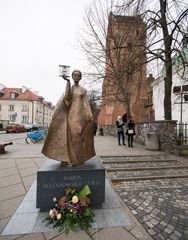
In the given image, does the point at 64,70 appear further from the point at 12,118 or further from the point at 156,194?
the point at 12,118

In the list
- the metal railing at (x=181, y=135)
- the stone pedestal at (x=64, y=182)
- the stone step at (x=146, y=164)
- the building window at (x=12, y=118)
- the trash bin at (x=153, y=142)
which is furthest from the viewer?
the building window at (x=12, y=118)

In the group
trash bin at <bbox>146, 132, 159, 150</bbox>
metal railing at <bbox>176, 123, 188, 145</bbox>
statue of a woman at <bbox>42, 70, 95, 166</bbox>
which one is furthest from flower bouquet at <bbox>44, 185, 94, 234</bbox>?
metal railing at <bbox>176, 123, 188, 145</bbox>

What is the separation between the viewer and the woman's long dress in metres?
3.78

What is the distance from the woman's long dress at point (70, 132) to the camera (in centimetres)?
378

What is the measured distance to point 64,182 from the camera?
3.54 m

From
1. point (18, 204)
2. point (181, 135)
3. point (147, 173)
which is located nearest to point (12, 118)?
point (181, 135)

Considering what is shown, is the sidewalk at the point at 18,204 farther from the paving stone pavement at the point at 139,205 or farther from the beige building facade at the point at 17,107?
the beige building facade at the point at 17,107

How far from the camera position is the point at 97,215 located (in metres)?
3.42

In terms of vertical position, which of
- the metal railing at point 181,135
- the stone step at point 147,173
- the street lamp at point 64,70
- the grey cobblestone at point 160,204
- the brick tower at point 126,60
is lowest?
the grey cobblestone at point 160,204

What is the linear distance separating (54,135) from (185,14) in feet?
27.9

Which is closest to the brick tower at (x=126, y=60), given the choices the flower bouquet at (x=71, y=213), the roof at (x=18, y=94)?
the flower bouquet at (x=71, y=213)

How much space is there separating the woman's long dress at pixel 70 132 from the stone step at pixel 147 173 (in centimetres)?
210

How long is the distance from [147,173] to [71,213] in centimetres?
363

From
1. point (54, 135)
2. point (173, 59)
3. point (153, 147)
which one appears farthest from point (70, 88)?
point (173, 59)
